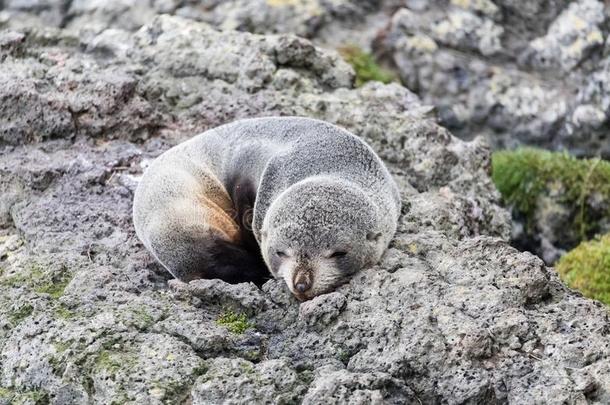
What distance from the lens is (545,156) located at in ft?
35.3

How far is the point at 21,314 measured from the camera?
601 cm

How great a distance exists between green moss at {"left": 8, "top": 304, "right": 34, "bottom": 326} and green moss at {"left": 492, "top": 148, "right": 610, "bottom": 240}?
5684 mm

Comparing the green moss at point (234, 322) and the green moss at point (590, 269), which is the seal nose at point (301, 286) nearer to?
the green moss at point (234, 322)

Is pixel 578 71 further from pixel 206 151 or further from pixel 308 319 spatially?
pixel 308 319

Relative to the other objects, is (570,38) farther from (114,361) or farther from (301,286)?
(114,361)

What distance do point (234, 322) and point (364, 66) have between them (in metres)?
6.38

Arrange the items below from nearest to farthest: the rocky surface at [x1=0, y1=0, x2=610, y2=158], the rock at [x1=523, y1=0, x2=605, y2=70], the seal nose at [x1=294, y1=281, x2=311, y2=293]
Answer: the seal nose at [x1=294, y1=281, x2=311, y2=293]
the rocky surface at [x1=0, y1=0, x2=610, y2=158]
the rock at [x1=523, y1=0, x2=605, y2=70]

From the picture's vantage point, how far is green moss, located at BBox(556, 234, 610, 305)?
29.2ft

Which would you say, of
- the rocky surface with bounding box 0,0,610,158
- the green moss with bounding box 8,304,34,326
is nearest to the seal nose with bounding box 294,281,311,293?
the green moss with bounding box 8,304,34,326

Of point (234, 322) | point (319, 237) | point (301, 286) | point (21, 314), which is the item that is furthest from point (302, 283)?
point (21, 314)

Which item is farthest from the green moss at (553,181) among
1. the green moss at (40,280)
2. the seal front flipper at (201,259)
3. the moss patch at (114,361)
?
the moss patch at (114,361)

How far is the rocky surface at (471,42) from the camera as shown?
1186 centimetres

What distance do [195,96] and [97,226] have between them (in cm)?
208

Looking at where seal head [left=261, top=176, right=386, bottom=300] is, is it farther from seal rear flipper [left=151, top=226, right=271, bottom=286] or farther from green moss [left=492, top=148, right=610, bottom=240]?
green moss [left=492, top=148, right=610, bottom=240]
